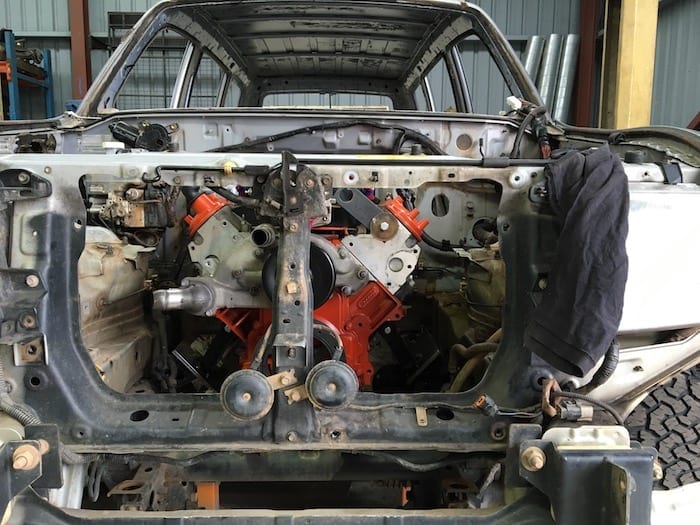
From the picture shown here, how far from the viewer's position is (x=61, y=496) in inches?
51.7

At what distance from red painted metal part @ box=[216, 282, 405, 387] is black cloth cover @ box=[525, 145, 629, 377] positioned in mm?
574

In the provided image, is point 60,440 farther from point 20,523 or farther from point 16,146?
point 16,146

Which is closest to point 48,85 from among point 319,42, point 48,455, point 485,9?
point 485,9

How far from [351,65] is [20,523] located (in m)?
2.96

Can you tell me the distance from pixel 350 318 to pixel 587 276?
30.0 inches

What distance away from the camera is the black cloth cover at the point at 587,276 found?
114 centimetres

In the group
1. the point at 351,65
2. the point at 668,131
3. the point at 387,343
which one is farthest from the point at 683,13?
the point at 387,343

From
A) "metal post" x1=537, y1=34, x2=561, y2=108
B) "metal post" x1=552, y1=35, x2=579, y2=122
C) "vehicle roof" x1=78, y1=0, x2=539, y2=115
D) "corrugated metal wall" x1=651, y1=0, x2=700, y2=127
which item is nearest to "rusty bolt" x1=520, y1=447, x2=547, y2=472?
"vehicle roof" x1=78, y1=0, x2=539, y2=115

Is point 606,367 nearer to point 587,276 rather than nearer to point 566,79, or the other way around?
point 587,276

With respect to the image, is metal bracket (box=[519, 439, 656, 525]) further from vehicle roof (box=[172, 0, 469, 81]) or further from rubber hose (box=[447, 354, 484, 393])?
vehicle roof (box=[172, 0, 469, 81])

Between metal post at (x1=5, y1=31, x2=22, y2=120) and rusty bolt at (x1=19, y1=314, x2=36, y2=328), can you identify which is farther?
metal post at (x1=5, y1=31, x2=22, y2=120)

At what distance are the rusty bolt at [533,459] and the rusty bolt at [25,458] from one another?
3.23 ft

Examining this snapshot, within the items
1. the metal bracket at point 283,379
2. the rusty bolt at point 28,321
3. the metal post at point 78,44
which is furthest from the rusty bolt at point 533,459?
the metal post at point 78,44

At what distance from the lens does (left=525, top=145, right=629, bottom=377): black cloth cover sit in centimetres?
114
